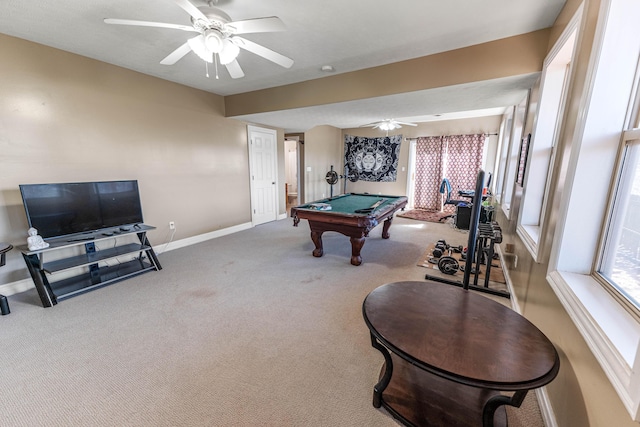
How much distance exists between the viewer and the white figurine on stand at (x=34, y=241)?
7.71ft

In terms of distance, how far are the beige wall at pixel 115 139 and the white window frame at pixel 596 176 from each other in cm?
440

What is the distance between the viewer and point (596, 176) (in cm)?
124

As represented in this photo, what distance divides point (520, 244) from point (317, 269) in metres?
2.13

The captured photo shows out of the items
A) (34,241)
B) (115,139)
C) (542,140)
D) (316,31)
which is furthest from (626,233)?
(115,139)

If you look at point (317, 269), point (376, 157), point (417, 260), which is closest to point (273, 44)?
point (317, 269)

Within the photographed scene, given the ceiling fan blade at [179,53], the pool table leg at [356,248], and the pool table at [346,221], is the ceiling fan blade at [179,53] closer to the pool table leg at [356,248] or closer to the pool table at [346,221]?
the pool table at [346,221]

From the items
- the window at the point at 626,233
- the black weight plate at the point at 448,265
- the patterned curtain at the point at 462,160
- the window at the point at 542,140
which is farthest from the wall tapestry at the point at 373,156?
the window at the point at 626,233

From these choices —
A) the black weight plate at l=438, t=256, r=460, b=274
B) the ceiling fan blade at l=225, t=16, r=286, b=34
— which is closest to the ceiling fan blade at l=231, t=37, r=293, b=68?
the ceiling fan blade at l=225, t=16, r=286, b=34

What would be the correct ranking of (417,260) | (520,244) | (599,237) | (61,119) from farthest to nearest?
(417,260) < (61,119) < (520,244) < (599,237)

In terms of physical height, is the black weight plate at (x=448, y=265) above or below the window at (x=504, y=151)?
below

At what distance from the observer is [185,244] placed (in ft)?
13.7

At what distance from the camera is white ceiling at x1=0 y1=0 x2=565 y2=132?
78.4 inches

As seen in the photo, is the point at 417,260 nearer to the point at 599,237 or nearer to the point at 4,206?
the point at 599,237

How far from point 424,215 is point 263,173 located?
3.99 m
